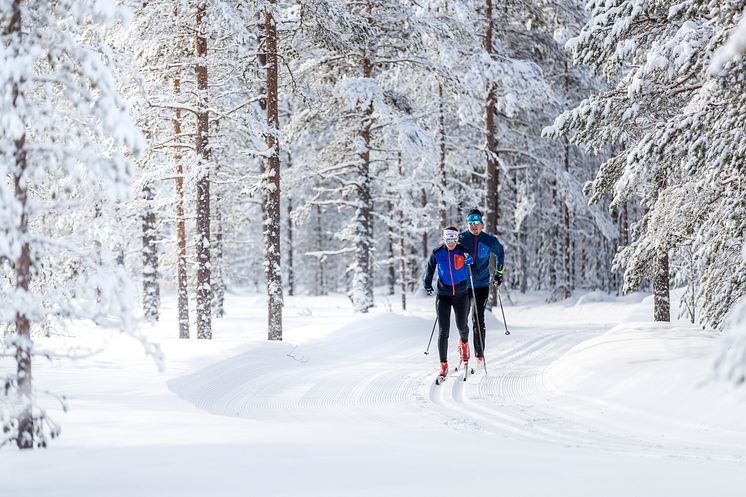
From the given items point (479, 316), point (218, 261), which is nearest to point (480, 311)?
point (479, 316)

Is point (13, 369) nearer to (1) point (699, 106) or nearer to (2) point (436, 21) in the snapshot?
(1) point (699, 106)

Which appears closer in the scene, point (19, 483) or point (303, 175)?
point (19, 483)

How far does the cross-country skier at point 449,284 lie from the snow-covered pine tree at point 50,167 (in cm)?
560

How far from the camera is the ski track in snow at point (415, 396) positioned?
6848 mm

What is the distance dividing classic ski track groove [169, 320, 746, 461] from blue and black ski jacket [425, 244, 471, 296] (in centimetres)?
144

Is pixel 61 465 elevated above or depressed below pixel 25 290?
below

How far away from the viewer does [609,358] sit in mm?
9555

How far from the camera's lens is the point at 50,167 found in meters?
4.79

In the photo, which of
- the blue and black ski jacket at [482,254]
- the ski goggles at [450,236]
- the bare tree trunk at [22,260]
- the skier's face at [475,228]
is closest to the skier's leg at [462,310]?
the ski goggles at [450,236]

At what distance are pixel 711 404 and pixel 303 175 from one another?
553 inches

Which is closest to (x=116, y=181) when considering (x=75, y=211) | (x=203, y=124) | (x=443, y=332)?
(x=75, y=211)

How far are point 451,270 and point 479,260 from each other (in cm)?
133

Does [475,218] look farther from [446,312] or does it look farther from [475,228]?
[446,312]

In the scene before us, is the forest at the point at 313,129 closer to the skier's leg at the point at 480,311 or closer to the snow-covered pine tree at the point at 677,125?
the snow-covered pine tree at the point at 677,125
